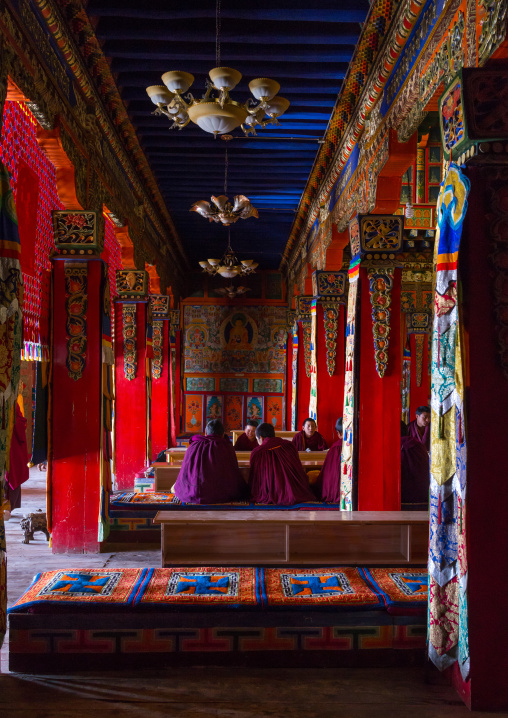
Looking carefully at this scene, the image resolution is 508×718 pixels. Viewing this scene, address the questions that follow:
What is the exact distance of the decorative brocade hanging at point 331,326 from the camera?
8.43 metres

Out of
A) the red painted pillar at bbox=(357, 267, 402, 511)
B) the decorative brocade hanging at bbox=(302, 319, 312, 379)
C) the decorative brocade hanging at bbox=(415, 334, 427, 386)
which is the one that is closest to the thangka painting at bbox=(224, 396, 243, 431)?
the decorative brocade hanging at bbox=(302, 319, 312, 379)

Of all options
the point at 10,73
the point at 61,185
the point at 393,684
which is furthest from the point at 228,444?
the point at 10,73

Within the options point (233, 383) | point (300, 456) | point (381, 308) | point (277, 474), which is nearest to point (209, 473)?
point (277, 474)

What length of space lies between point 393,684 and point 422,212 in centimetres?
693

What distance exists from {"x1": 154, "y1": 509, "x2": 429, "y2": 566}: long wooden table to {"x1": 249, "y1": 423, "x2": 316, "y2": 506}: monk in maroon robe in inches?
54.5

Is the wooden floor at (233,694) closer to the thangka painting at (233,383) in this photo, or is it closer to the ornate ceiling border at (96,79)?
the ornate ceiling border at (96,79)

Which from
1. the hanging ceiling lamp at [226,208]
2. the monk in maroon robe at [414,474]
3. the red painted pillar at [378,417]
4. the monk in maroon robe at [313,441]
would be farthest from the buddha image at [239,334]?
the red painted pillar at [378,417]

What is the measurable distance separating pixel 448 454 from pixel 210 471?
363cm

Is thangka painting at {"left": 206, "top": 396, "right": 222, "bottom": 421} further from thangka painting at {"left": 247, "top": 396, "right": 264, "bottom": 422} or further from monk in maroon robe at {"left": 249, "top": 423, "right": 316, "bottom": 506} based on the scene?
monk in maroon robe at {"left": 249, "top": 423, "right": 316, "bottom": 506}

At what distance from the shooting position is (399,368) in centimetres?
527

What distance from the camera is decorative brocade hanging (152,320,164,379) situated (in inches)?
453

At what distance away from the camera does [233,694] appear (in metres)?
2.85

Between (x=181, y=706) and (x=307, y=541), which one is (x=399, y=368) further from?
(x=181, y=706)

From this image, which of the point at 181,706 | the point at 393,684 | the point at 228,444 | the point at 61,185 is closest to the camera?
the point at 181,706
